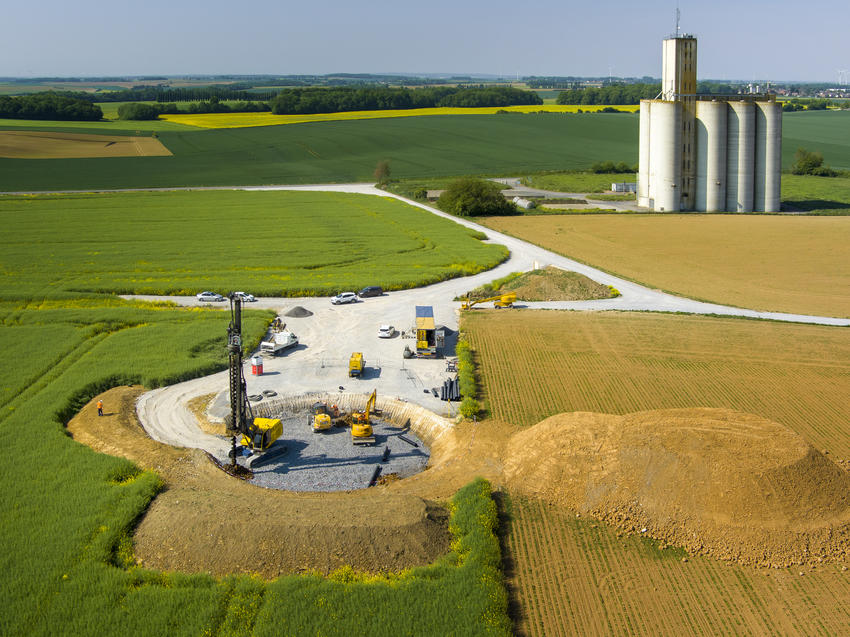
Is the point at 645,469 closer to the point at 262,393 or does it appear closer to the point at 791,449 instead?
the point at 791,449

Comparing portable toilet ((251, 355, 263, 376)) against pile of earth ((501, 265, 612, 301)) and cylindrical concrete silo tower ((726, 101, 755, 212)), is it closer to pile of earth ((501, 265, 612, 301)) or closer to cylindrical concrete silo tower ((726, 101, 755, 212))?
pile of earth ((501, 265, 612, 301))

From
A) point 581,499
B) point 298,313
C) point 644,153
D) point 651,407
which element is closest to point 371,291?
point 298,313

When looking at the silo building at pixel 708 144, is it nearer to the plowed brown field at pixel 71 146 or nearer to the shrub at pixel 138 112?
the plowed brown field at pixel 71 146

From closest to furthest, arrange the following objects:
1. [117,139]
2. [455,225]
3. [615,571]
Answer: [615,571] → [455,225] → [117,139]

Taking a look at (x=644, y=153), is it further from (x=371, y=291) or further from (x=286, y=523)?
(x=286, y=523)

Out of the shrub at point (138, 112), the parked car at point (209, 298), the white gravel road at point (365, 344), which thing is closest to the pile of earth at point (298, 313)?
the white gravel road at point (365, 344)

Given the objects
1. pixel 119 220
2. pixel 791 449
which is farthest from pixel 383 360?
pixel 119 220

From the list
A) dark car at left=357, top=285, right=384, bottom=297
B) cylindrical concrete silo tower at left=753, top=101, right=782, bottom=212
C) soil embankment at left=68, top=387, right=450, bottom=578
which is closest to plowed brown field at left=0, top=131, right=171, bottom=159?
dark car at left=357, top=285, right=384, bottom=297
